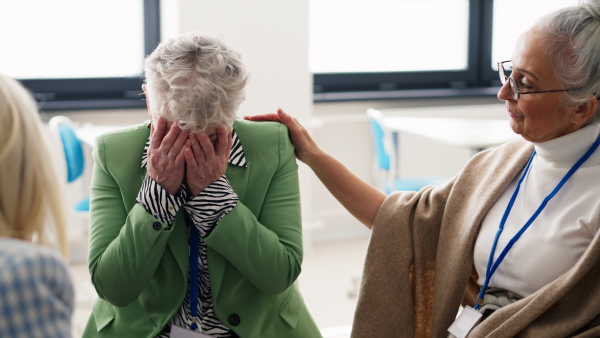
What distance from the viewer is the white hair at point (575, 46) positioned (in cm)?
164

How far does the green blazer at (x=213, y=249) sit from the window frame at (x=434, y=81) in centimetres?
337

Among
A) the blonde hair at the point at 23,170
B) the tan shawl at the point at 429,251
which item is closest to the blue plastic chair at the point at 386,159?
the tan shawl at the point at 429,251

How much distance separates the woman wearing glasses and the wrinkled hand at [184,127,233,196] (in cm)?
30

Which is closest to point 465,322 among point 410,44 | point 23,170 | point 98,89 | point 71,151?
point 23,170

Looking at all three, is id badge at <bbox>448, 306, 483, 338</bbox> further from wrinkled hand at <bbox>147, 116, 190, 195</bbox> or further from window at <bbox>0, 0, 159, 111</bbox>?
window at <bbox>0, 0, 159, 111</bbox>

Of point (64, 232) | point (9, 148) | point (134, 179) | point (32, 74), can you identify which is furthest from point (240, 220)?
point (32, 74)

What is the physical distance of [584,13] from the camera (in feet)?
5.43

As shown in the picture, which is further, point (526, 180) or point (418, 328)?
point (418, 328)

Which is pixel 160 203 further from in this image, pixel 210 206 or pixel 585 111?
pixel 585 111

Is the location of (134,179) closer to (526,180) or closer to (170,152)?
(170,152)

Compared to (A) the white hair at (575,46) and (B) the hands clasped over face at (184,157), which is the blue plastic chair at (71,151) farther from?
(A) the white hair at (575,46)

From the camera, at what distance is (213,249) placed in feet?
5.47

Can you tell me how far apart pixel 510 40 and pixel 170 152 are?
16.1ft

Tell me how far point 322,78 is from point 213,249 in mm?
3837
